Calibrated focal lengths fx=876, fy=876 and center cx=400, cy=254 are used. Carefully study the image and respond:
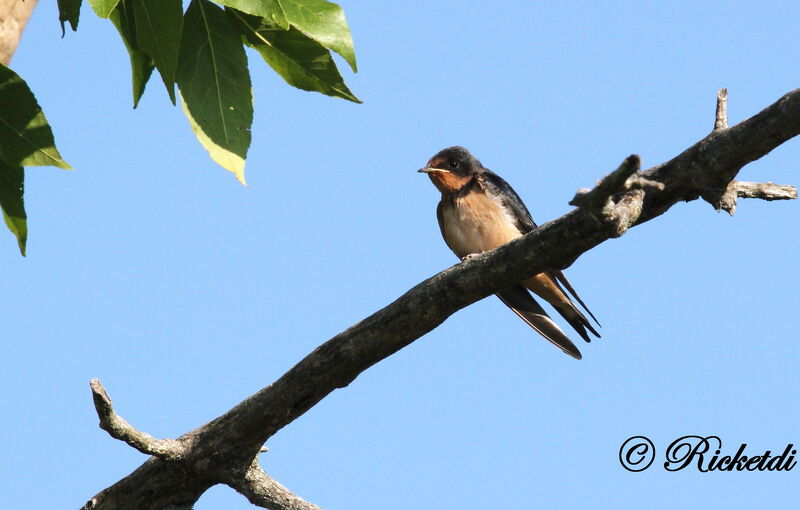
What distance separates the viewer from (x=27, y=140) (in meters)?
2.84

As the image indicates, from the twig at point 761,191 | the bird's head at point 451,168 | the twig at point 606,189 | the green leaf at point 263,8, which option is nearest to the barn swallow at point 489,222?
the bird's head at point 451,168

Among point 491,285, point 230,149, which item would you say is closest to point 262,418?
point 491,285

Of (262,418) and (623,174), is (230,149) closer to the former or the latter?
(623,174)

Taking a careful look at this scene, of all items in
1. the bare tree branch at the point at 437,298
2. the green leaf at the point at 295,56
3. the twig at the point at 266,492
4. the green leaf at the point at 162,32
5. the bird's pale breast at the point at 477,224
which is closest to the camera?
the green leaf at the point at 162,32

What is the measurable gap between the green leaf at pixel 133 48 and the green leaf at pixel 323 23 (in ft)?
1.95

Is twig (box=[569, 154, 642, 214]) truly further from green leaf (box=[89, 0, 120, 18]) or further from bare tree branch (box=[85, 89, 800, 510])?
green leaf (box=[89, 0, 120, 18])

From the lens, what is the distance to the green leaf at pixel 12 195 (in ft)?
9.67

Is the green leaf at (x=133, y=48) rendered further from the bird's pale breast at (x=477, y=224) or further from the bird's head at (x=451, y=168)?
the bird's head at (x=451, y=168)

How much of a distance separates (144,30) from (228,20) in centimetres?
41

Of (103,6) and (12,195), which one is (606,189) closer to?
(103,6)

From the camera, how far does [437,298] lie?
3.86 meters

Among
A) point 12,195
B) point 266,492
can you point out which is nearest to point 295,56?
point 12,195

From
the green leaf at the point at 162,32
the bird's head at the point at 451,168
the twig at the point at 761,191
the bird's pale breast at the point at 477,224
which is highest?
the bird's head at the point at 451,168

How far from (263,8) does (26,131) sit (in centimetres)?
88
